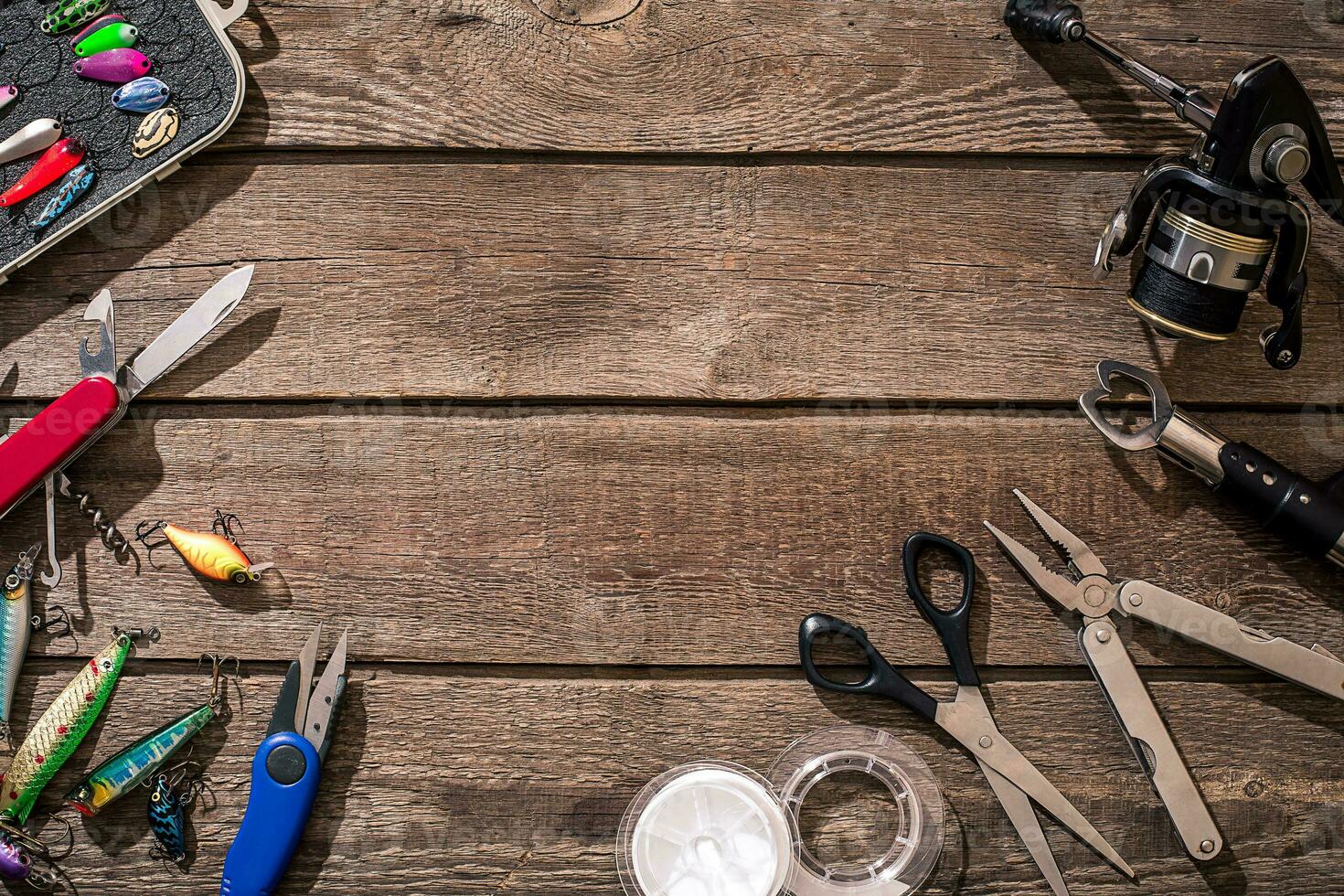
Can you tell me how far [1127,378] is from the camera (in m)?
0.81

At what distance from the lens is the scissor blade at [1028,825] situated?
2.50 ft

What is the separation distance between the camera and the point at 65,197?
2.60ft

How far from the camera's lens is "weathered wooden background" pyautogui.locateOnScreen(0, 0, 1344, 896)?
0.79 metres

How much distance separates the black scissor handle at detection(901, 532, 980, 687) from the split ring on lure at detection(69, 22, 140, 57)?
2.64ft

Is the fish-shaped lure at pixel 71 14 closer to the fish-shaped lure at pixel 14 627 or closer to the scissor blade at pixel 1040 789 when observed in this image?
the fish-shaped lure at pixel 14 627

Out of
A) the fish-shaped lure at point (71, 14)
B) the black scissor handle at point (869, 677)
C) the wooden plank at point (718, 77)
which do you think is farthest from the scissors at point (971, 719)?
the fish-shaped lure at point (71, 14)

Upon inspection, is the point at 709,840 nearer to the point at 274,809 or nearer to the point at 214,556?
the point at 274,809

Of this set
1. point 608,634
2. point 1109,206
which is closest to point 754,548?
point 608,634

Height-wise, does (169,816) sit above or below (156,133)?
below

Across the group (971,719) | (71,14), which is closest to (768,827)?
(971,719)

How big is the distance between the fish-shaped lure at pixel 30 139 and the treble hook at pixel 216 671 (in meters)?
0.46

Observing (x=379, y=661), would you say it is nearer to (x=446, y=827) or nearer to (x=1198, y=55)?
(x=446, y=827)

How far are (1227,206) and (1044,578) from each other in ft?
1.05

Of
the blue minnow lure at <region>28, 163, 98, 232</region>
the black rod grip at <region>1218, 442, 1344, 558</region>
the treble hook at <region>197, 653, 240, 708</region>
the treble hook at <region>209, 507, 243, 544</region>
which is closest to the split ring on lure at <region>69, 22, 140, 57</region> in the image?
the blue minnow lure at <region>28, 163, 98, 232</region>
